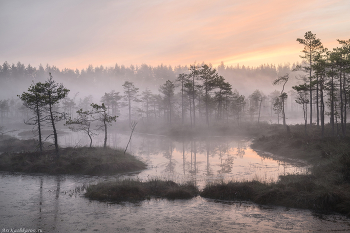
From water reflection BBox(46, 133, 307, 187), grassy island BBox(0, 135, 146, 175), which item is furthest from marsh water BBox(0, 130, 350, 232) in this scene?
grassy island BBox(0, 135, 146, 175)

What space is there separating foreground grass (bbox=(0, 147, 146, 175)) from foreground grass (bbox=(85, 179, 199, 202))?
20.6 feet

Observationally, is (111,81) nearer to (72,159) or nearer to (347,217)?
(72,159)

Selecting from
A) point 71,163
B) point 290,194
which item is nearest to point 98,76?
point 71,163

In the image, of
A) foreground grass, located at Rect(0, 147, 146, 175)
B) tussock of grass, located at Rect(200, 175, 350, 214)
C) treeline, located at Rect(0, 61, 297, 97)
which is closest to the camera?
tussock of grass, located at Rect(200, 175, 350, 214)

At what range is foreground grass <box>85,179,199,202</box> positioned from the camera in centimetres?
1455

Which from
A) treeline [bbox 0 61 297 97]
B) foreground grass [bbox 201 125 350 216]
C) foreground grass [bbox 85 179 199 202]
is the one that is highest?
treeline [bbox 0 61 297 97]

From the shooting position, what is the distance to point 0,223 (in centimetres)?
1098

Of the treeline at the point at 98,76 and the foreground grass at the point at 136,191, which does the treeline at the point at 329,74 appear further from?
the treeline at the point at 98,76

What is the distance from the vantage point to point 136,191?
49.4 ft

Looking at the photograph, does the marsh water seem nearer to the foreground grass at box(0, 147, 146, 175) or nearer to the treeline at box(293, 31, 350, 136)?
the foreground grass at box(0, 147, 146, 175)

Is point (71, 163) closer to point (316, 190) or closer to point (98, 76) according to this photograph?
point (316, 190)

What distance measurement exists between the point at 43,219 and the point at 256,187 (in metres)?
12.1

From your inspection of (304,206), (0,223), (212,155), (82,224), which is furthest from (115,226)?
(212,155)

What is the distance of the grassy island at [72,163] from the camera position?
21734 mm
